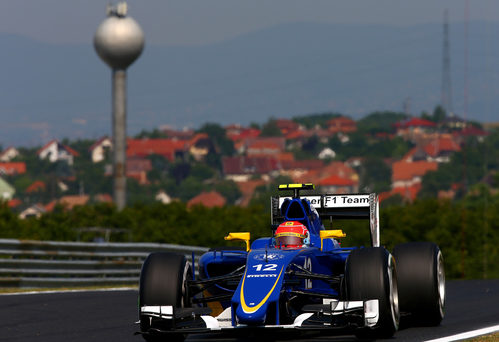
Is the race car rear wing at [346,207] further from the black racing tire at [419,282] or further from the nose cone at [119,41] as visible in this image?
the nose cone at [119,41]

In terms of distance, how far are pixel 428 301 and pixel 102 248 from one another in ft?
37.9

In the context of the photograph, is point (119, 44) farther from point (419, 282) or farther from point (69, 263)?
point (419, 282)

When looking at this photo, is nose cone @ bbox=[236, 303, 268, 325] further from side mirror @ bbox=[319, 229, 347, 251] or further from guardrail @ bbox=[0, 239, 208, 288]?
guardrail @ bbox=[0, 239, 208, 288]

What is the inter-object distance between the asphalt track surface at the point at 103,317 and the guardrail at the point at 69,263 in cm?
204

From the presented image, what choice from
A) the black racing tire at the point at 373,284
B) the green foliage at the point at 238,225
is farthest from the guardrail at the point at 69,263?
the green foliage at the point at 238,225

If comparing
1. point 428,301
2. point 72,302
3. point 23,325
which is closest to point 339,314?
point 428,301

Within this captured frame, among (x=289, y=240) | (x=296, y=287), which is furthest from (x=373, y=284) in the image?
(x=289, y=240)

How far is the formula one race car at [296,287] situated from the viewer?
35.1 feet

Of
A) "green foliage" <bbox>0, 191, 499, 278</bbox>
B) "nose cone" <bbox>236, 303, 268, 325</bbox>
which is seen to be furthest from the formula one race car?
"green foliage" <bbox>0, 191, 499, 278</bbox>

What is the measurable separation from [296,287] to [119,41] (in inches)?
2809

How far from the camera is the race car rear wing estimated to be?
14.4 meters

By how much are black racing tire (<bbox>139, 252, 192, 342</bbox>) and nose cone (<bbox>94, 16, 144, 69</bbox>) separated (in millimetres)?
70614

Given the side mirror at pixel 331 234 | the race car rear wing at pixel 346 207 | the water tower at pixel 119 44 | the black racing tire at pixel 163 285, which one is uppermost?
the water tower at pixel 119 44

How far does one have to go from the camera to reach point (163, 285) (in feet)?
36.9
